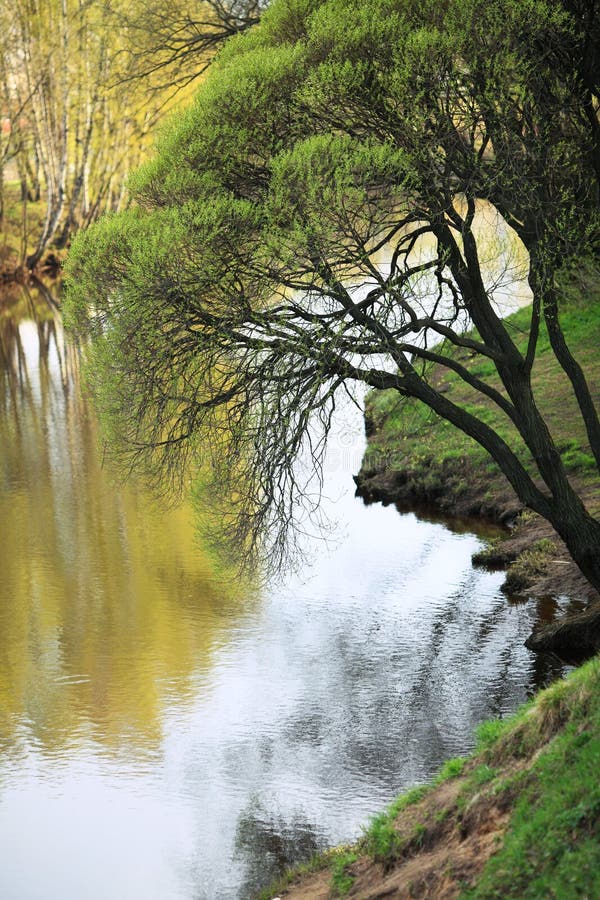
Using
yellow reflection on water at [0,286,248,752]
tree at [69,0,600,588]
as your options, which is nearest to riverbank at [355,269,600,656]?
tree at [69,0,600,588]

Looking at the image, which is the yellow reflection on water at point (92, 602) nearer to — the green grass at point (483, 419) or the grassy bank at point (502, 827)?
the grassy bank at point (502, 827)

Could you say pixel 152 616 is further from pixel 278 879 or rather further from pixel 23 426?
pixel 23 426

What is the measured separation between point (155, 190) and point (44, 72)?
43.9m

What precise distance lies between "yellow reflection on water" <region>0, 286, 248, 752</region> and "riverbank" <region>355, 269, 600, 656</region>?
13.3ft

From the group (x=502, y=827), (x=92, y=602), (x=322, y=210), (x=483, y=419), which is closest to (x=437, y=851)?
(x=502, y=827)

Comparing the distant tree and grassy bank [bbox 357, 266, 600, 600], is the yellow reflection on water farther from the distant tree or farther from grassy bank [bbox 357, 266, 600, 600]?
the distant tree

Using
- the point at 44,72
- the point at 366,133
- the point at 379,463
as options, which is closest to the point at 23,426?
the point at 379,463

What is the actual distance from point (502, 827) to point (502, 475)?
41.9ft

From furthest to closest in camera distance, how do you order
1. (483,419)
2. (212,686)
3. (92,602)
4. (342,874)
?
1. (483,419)
2. (92,602)
3. (212,686)
4. (342,874)

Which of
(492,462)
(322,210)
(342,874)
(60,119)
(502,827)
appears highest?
(60,119)

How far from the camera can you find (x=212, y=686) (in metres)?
13.4

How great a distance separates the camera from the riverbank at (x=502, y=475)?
596 inches

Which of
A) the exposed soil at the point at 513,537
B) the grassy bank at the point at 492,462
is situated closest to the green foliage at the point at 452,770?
the exposed soil at the point at 513,537

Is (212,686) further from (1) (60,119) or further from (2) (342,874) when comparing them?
(1) (60,119)
